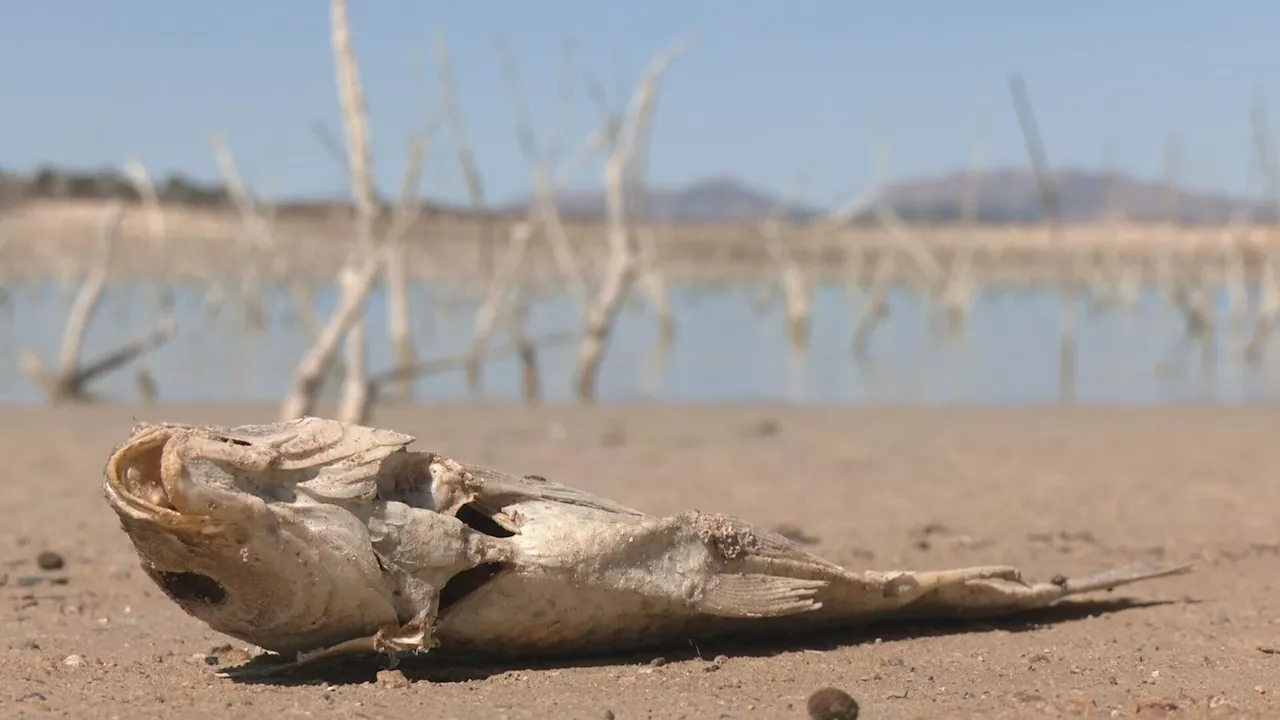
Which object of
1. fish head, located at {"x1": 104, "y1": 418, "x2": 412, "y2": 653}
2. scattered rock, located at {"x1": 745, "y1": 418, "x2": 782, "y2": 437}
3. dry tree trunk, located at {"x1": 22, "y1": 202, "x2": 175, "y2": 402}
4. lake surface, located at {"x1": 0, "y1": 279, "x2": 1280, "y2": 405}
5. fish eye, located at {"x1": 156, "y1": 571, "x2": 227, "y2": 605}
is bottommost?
lake surface, located at {"x1": 0, "y1": 279, "x2": 1280, "y2": 405}

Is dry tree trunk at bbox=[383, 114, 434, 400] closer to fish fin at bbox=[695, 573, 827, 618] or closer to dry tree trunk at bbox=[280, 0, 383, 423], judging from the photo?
dry tree trunk at bbox=[280, 0, 383, 423]

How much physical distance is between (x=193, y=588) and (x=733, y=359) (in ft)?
74.4

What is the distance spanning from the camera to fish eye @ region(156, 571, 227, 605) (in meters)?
4.01

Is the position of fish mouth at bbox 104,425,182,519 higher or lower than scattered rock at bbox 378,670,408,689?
higher

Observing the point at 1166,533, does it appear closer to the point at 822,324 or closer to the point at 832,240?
the point at 822,324

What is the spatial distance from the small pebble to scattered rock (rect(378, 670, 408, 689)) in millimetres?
1138

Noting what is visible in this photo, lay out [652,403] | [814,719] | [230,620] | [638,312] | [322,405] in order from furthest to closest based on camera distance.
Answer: [638,312]
[652,403]
[322,405]
[230,620]
[814,719]

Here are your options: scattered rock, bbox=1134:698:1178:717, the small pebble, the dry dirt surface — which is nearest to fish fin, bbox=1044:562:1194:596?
the dry dirt surface

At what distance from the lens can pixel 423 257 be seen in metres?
54.4

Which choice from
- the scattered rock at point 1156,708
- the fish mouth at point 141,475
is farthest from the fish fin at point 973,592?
the fish mouth at point 141,475

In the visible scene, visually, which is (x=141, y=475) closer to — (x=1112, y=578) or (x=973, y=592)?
(x=973, y=592)

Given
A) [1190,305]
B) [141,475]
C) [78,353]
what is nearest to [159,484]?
[141,475]

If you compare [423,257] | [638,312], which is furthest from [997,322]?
[423,257]

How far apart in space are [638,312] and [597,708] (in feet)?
132
